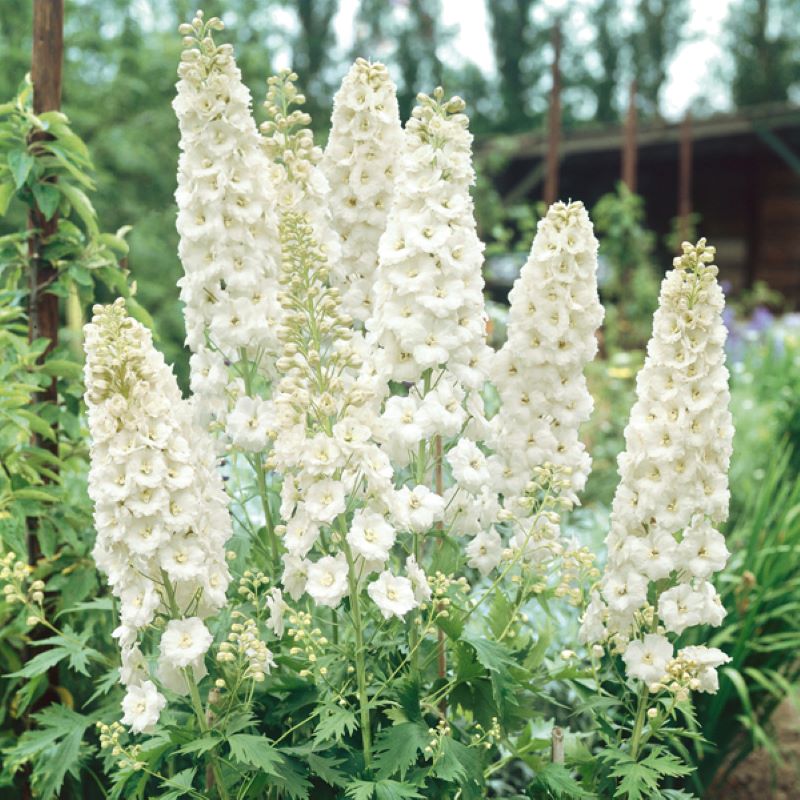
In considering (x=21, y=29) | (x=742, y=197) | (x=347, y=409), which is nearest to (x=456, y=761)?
(x=347, y=409)

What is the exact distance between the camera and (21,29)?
1087cm

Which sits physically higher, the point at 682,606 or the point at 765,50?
the point at 765,50

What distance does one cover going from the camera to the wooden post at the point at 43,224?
313 centimetres

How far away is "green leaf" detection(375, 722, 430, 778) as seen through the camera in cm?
215

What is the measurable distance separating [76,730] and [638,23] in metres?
31.8

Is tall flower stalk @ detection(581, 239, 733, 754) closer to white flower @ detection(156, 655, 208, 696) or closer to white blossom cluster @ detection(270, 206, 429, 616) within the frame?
white blossom cluster @ detection(270, 206, 429, 616)

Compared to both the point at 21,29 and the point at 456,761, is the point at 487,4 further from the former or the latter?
the point at 456,761

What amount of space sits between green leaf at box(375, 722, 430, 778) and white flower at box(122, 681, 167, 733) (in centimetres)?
48

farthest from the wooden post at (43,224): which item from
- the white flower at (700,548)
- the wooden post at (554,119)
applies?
the wooden post at (554,119)

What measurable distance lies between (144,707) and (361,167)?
1355 millimetres

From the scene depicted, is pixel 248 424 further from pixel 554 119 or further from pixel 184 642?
pixel 554 119

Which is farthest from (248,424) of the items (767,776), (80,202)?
(767,776)

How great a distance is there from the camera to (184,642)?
2.10m

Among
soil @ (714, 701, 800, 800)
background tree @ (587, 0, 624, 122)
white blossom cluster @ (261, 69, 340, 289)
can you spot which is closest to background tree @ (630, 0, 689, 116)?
background tree @ (587, 0, 624, 122)
